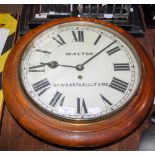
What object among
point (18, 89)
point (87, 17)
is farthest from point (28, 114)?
point (87, 17)

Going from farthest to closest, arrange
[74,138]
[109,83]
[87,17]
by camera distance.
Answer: [87,17] < [109,83] < [74,138]

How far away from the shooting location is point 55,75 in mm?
1022

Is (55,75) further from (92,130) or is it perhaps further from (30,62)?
(92,130)

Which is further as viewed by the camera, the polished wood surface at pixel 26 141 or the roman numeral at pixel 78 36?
the roman numeral at pixel 78 36

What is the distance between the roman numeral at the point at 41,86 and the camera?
0.99 meters

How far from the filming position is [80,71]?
1029 mm

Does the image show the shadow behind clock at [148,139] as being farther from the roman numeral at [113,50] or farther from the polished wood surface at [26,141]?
the roman numeral at [113,50]

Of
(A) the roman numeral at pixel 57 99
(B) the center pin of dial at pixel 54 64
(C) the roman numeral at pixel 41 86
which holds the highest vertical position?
(B) the center pin of dial at pixel 54 64

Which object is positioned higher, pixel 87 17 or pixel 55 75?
pixel 87 17

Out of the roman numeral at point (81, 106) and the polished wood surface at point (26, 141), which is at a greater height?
the roman numeral at point (81, 106)

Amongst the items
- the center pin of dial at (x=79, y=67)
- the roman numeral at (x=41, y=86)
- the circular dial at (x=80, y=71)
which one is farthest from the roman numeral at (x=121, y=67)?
the roman numeral at (x=41, y=86)

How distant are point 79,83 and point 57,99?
84 mm

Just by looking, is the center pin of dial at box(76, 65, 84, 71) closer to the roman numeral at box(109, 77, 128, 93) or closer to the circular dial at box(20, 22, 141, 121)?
the circular dial at box(20, 22, 141, 121)

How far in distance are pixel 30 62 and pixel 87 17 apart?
0.30 meters
